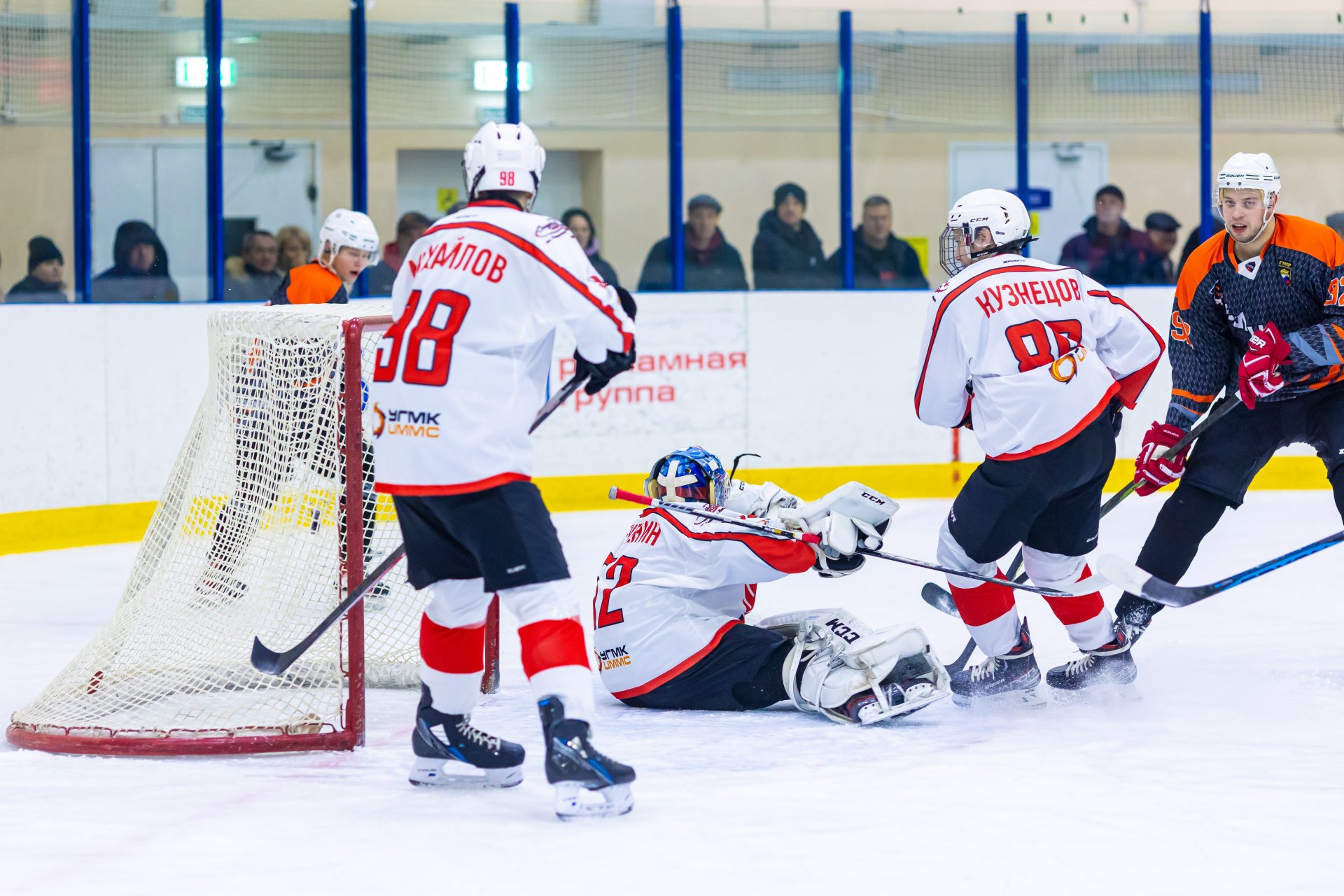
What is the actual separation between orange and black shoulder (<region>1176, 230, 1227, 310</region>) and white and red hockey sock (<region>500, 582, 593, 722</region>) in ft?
5.89

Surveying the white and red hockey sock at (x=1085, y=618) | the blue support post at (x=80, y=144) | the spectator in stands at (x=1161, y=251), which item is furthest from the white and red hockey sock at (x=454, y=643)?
the spectator in stands at (x=1161, y=251)

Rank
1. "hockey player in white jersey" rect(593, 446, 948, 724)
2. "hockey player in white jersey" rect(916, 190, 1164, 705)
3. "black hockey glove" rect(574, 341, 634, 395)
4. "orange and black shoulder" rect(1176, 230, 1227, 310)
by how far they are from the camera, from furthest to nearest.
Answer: "orange and black shoulder" rect(1176, 230, 1227, 310)
"hockey player in white jersey" rect(916, 190, 1164, 705)
"hockey player in white jersey" rect(593, 446, 948, 724)
"black hockey glove" rect(574, 341, 634, 395)

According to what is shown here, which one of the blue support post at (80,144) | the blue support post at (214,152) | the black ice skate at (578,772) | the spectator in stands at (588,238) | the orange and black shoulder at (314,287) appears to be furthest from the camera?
the spectator in stands at (588,238)

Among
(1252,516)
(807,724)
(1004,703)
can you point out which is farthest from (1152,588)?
(1252,516)

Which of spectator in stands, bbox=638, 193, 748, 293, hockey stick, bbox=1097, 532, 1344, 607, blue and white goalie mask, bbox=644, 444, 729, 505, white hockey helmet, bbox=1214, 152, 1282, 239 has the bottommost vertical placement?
hockey stick, bbox=1097, 532, 1344, 607

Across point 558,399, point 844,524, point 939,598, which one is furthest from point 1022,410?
point 558,399

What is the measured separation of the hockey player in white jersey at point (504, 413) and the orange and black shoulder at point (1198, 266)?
1629 millimetres

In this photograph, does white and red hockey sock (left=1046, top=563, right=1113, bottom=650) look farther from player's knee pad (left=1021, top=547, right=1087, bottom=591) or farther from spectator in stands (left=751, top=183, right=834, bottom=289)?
spectator in stands (left=751, top=183, right=834, bottom=289)

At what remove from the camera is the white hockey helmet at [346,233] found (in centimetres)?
508

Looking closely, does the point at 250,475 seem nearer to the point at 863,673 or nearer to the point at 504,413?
the point at 504,413

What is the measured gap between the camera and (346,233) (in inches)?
200

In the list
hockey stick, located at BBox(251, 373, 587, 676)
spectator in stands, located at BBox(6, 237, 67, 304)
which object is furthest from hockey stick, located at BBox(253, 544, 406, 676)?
spectator in stands, located at BBox(6, 237, 67, 304)

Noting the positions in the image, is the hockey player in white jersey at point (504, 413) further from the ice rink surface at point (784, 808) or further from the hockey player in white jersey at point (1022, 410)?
the hockey player in white jersey at point (1022, 410)

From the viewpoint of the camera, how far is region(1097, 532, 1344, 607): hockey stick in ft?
11.2
